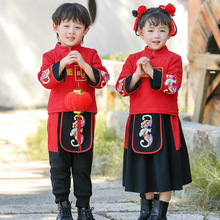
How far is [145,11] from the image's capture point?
8.81ft

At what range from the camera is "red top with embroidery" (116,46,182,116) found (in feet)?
8.52

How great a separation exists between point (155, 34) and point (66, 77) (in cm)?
54

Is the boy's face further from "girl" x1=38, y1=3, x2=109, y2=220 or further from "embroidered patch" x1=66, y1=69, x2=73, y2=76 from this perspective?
"embroidered patch" x1=66, y1=69, x2=73, y2=76

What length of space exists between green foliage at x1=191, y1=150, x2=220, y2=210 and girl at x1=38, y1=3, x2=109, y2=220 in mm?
851

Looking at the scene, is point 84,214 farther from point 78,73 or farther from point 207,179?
point 207,179

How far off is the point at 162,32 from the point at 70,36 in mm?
498

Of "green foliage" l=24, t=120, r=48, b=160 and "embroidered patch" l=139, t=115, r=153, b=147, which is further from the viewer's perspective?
"green foliage" l=24, t=120, r=48, b=160

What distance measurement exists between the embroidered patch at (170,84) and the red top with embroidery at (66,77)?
0.36m

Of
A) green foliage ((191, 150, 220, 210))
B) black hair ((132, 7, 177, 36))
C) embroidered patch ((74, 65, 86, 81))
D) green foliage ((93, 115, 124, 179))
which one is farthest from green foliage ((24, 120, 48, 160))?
black hair ((132, 7, 177, 36))

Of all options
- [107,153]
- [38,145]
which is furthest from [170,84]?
[38,145]

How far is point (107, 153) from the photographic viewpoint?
187 inches

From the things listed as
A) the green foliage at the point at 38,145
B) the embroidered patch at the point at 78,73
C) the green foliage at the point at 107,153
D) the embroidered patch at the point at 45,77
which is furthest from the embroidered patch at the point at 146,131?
the green foliage at the point at 38,145

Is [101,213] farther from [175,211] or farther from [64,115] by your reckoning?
[64,115]

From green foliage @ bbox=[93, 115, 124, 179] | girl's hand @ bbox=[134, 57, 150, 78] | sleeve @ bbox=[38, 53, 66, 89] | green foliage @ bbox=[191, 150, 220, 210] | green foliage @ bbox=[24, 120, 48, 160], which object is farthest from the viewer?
green foliage @ bbox=[24, 120, 48, 160]
